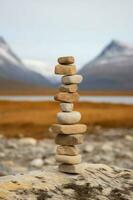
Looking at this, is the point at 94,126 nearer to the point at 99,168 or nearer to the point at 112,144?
the point at 112,144

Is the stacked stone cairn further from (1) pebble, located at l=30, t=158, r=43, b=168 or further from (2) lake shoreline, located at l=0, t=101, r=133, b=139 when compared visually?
(2) lake shoreline, located at l=0, t=101, r=133, b=139

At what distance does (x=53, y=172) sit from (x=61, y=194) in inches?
26.6

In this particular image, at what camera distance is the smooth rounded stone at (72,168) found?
722 centimetres

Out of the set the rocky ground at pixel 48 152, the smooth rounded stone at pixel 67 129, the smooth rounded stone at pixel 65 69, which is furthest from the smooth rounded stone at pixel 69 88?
the rocky ground at pixel 48 152

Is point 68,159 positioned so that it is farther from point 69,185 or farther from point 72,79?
point 72,79

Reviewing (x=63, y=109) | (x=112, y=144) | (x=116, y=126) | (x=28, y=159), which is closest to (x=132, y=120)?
(x=116, y=126)

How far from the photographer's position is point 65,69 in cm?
765

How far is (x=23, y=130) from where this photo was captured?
37.1 m

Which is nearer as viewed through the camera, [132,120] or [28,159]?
[28,159]

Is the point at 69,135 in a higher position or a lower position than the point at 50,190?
higher

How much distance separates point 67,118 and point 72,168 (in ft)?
2.31

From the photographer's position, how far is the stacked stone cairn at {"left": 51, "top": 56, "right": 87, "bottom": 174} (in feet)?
24.9

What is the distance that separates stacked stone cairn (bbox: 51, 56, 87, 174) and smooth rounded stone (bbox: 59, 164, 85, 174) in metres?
0.08

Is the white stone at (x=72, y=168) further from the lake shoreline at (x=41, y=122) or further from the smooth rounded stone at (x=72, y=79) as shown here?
the lake shoreline at (x=41, y=122)
